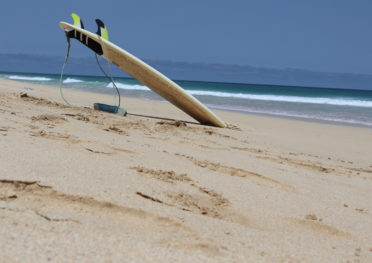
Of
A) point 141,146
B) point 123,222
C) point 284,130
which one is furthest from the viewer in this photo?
point 284,130

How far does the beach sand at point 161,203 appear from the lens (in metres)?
1.35

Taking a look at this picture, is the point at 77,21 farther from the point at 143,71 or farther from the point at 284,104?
the point at 284,104

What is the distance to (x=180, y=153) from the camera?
3.22 meters

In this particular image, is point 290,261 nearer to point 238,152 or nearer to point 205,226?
point 205,226

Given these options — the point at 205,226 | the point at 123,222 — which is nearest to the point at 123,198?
the point at 123,222

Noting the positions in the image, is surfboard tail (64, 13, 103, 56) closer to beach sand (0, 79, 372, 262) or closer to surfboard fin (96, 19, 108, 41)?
surfboard fin (96, 19, 108, 41)

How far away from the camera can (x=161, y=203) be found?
1.90 meters

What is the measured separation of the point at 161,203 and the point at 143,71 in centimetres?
469

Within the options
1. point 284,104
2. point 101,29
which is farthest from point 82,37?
point 284,104

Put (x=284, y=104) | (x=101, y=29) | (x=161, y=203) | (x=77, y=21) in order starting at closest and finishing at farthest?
(x=161, y=203)
(x=101, y=29)
(x=77, y=21)
(x=284, y=104)

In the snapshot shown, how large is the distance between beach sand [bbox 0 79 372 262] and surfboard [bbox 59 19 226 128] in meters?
2.75


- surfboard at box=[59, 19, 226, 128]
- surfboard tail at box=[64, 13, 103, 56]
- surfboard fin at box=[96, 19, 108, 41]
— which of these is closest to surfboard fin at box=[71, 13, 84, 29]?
surfboard tail at box=[64, 13, 103, 56]

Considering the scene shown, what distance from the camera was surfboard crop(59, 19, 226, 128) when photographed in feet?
20.2

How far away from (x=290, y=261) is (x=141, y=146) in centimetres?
191
